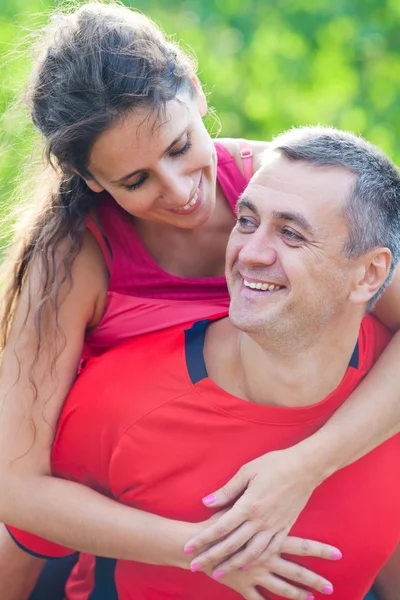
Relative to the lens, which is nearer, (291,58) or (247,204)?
(247,204)

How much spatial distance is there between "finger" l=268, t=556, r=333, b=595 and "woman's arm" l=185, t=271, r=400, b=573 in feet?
0.13

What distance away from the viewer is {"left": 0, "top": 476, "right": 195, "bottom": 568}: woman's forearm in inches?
93.3

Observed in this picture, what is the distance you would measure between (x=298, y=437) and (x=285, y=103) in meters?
4.68

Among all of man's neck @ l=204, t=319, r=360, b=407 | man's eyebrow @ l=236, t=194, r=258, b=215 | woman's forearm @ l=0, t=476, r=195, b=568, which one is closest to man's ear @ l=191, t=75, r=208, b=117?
man's eyebrow @ l=236, t=194, r=258, b=215

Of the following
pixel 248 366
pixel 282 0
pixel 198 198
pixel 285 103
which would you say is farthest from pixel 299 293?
pixel 282 0

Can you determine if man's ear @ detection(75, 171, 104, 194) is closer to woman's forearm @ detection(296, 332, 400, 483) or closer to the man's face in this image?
the man's face

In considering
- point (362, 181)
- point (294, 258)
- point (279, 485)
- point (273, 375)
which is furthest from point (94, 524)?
point (362, 181)

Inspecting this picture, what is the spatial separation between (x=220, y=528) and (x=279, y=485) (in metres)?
0.17

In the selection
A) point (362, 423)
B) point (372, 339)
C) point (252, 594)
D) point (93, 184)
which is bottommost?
point (252, 594)

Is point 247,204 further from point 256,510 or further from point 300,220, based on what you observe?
point 256,510

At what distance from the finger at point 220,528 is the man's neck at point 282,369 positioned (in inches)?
10.7

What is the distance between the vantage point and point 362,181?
7.50ft

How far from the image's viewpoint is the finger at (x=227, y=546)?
232 centimetres

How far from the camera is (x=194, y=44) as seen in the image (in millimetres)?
6992
